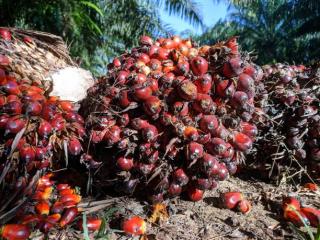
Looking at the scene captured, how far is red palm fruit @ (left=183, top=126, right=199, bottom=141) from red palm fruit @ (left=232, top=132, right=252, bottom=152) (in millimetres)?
228

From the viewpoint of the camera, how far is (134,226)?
187 cm

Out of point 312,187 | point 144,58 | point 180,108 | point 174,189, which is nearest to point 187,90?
point 180,108

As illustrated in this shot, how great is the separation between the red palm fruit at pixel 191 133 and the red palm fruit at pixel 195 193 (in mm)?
352

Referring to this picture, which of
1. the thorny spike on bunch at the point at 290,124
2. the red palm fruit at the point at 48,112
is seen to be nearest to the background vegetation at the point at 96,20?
the thorny spike on bunch at the point at 290,124

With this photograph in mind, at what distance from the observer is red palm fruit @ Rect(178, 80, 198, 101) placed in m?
1.89

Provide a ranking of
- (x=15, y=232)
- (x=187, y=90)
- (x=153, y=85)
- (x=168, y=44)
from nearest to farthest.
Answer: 1. (x=15, y=232)
2. (x=187, y=90)
3. (x=153, y=85)
4. (x=168, y=44)

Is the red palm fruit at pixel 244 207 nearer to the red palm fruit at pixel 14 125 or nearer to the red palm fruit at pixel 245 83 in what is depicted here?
the red palm fruit at pixel 245 83

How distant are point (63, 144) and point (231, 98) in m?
0.88

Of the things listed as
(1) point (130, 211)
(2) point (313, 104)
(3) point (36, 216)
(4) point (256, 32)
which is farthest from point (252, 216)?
(4) point (256, 32)

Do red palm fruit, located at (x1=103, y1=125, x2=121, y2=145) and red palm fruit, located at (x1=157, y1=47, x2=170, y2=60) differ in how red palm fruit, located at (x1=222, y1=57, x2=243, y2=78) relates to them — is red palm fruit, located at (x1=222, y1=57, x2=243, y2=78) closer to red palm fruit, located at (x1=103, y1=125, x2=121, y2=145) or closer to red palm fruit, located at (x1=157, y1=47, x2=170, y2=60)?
red palm fruit, located at (x1=157, y1=47, x2=170, y2=60)

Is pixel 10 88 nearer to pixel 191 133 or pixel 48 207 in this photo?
pixel 48 207

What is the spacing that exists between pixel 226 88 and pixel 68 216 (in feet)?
3.18

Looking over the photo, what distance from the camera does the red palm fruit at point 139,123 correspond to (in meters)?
1.96

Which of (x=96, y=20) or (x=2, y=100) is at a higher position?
(x=96, y=20)
